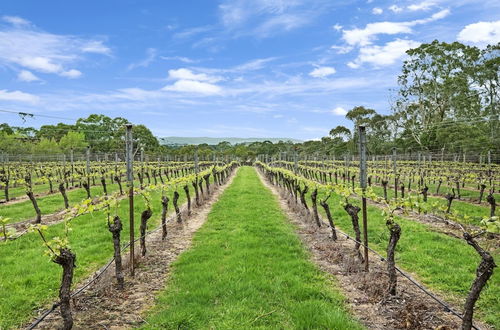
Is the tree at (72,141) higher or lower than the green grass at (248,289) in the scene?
higher

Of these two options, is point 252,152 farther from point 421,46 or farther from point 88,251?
point 88,251

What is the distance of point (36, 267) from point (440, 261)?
7.47 meters

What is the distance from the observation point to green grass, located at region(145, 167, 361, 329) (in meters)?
4.41

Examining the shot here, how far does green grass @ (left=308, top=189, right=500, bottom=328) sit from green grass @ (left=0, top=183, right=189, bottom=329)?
19.3ft

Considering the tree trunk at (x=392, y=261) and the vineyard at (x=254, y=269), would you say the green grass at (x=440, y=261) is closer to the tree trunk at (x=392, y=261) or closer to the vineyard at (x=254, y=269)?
the vineyard at (x=254, y=269)

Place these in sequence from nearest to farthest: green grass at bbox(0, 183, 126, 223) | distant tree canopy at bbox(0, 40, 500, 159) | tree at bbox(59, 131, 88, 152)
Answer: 1. green grass at bbox(0, 183, 126, 223)
2. distant tree canopy at bbox(0, 40, 500, 159)
3. tree at bbox(59, 131, 88, 152)

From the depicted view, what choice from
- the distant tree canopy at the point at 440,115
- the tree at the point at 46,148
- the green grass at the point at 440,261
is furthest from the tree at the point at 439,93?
the tree at the point at 46,148

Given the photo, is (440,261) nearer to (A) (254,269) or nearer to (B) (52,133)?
(A) (254,269)

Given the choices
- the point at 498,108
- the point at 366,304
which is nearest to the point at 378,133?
the point at 498,108

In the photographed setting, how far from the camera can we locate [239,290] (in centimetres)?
529

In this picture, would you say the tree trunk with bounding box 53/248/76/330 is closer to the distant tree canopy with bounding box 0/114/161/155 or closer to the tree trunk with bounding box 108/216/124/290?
the tree trunk with bounding box 108/216/124/290

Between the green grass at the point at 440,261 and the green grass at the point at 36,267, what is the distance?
5.88 metres

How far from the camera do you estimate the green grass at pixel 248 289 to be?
14.5ft

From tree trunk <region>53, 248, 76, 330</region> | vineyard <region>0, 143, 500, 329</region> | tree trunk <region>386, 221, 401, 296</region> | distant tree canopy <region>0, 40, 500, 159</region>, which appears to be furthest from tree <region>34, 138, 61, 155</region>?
tree trunk <region>386, 221, 401, 296</region>
